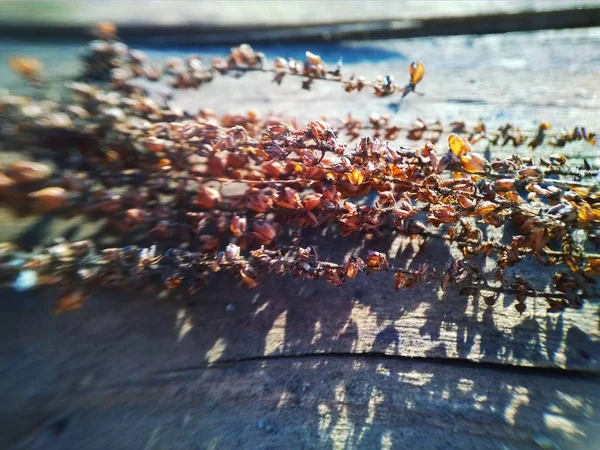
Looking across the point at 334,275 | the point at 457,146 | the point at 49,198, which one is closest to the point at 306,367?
the point at 334,275

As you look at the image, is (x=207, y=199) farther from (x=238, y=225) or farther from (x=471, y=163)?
(x=471, y=163)

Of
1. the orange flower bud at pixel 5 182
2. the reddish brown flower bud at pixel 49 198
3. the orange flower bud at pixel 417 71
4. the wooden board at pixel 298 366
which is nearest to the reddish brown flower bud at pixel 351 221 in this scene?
the wooden board at pixel 298 366

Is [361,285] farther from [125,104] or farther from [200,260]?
[125,104]

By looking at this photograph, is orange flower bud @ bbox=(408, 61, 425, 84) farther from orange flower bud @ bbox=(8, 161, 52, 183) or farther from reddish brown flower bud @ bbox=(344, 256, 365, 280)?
orange flower bud @ bbox=(8, 161, 52, 183)

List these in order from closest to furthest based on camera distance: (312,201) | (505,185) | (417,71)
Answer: (505,185), (312,201), (417,71)

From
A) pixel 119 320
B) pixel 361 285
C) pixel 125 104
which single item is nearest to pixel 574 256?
pixel 361 285

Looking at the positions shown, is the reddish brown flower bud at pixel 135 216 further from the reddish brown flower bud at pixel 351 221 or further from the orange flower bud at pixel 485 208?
the orange flower bud at pixel 485 208
